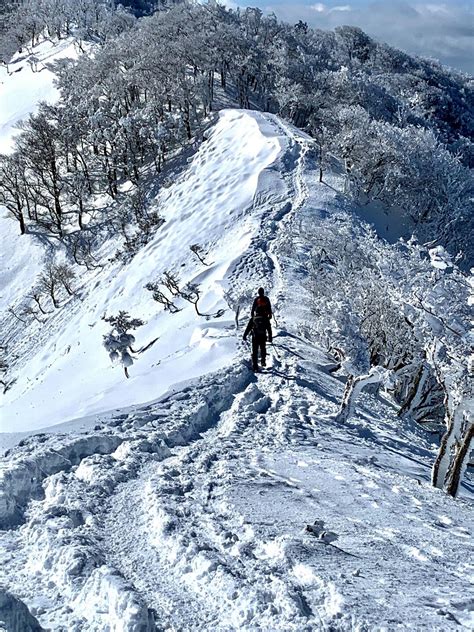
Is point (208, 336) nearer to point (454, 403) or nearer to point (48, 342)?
point (454, 403)

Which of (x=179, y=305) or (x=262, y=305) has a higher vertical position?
(x=262, y=305)

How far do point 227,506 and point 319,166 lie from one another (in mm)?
32179

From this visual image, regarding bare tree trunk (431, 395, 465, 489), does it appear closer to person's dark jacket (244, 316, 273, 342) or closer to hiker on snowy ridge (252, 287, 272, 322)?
person's dark jacket (244, 316, 273, 342)

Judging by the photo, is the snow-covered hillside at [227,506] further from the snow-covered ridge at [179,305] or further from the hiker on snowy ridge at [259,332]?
the hiker on snowy ridge at [259,332]

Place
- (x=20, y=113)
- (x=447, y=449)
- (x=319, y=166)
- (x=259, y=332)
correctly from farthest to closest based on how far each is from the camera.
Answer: (x=20, y=113) < (x=319, y=166) < (x=259, y=332) < (x=447, y=449)

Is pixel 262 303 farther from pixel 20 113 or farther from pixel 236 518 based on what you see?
pixel 20 113

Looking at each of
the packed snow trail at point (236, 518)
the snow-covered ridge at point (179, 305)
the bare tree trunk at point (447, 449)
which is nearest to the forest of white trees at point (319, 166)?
the bare tree trunk at point (447, 449)

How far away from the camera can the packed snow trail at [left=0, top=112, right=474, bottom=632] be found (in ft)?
19.2

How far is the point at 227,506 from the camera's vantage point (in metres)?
7.85

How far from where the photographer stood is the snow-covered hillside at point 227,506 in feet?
19.3

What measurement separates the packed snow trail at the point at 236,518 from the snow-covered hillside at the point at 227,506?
0.08 ft

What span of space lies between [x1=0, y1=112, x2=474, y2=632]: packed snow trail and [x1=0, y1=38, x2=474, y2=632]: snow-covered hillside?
3 cm

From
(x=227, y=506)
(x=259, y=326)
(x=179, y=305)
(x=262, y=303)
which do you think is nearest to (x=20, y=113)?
(x=179, y=305)

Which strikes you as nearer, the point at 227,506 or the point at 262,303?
the point at 227,506
